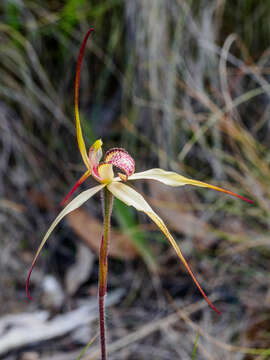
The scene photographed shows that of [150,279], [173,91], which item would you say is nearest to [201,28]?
[173,91]

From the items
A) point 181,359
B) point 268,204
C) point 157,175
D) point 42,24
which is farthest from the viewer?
point 42,24

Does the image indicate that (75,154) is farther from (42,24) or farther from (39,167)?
(42,24)

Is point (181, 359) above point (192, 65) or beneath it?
beneath

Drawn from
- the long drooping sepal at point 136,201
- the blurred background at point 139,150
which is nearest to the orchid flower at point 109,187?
the long drooping sepal at point 136,201

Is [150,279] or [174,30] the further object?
[174,30]

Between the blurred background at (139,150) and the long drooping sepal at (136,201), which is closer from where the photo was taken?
the long drooping sepal at (136,201)

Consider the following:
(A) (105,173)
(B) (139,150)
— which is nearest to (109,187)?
(A) (105,173)

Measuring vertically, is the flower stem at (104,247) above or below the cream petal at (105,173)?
below

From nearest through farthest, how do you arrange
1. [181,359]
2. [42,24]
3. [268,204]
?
[181,359]
[268,204]
[42,24]

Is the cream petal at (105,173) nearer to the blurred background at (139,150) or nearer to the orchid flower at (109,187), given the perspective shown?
the orchid flower at (109,187)
